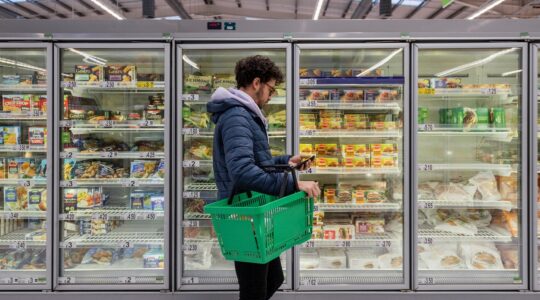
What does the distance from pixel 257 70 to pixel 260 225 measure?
0.74 metres

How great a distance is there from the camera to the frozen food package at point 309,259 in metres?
3.17

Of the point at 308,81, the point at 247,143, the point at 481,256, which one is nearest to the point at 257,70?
the point at 247,143

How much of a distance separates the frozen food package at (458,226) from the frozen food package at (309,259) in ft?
3.49

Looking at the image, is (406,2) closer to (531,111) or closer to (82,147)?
(531,111)

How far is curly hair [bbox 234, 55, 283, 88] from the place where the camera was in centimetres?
185

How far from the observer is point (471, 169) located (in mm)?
3180

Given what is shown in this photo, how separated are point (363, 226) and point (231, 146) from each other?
6.46 feet

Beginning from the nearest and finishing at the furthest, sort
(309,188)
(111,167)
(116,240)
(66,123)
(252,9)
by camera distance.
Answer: (309,188)
(66,123)
(116,240)
(111,167)
(252,9)

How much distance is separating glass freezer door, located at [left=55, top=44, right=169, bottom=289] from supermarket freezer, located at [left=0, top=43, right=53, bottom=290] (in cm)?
15

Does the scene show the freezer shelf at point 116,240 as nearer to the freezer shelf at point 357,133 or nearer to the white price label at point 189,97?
the white price label at point 189,97

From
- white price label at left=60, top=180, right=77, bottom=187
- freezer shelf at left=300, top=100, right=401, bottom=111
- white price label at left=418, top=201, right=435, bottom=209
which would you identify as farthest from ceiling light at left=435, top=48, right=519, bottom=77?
white price label at left=60, top=180, right=77, bottom=187

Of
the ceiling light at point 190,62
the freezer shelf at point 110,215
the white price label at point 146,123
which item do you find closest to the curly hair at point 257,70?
the white price label at point 146,123

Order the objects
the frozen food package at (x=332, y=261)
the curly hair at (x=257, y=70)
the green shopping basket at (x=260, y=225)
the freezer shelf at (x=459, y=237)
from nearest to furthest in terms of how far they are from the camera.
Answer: the green shopping basket at (x=260, y=225)
the curly hair at (x=257, y=70)
the freezer shelf at (x=459, y=237)
the frozen food package at (x=332, y=261)

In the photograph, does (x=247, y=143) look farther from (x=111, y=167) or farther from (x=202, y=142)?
(x=111, y=167)
